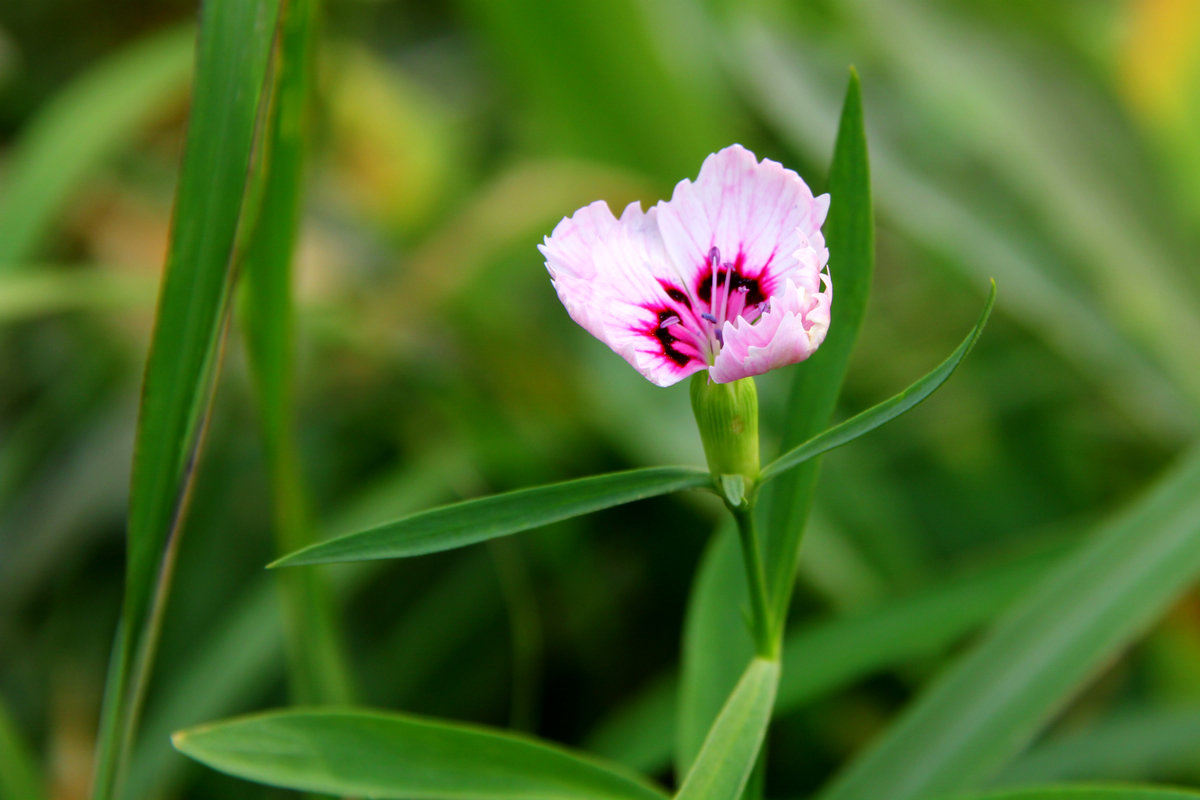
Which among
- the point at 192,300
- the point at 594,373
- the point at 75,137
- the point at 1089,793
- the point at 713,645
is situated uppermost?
the point at 75,137

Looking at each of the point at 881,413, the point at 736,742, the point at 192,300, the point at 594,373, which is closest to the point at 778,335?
the point at 881,413

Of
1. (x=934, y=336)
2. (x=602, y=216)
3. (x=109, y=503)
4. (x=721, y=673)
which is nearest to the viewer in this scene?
(x=602, y=216)

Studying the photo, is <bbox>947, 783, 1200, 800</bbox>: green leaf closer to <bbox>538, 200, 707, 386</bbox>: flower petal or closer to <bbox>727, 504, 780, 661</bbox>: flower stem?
<bbox>727, 504, 780, 661</bbox>: flower stem

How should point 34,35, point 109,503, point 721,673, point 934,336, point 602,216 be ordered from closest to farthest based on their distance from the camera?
1. point 602,216
2. point 721,673
3. point 109,503
4. point 934,336
5. point 34,35

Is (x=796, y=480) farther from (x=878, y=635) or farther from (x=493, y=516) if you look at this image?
(x=878, y=635)

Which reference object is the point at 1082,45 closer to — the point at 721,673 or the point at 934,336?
the point at 934,336

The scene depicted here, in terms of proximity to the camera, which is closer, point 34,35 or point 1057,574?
point 1057,574

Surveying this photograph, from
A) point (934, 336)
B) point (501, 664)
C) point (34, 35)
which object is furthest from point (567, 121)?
point (34, 35)
